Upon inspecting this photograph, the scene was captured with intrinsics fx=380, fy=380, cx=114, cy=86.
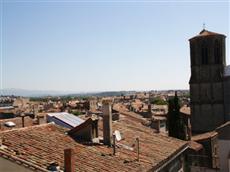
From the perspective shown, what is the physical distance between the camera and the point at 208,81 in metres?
53.3

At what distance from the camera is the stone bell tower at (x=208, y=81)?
52406 millimetres

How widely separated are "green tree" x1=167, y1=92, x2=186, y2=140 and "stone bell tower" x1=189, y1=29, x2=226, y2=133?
12532 millimetres

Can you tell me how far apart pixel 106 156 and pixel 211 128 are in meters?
42.7

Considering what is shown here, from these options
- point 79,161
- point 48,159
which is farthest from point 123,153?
point 48,159

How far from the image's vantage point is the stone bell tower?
172ft

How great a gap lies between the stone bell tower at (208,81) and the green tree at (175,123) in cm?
1253

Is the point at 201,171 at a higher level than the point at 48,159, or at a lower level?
lower

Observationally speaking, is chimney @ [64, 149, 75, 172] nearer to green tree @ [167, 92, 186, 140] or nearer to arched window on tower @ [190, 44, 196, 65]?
green tree @ [167, 92, 186, 140]

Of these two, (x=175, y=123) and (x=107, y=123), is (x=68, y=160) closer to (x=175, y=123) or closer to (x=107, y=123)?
(x=107, y=123)

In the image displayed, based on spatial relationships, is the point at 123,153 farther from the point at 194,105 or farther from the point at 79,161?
the point at 194,105

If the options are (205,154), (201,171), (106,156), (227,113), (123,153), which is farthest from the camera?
(227,113)

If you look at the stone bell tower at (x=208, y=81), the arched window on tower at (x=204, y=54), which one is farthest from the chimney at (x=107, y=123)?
the arched window on tower at (x=204, y=54)

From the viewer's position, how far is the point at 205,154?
37000 mm

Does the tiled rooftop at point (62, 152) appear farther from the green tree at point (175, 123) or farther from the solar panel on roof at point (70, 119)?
the green tree at point (175, 123)
